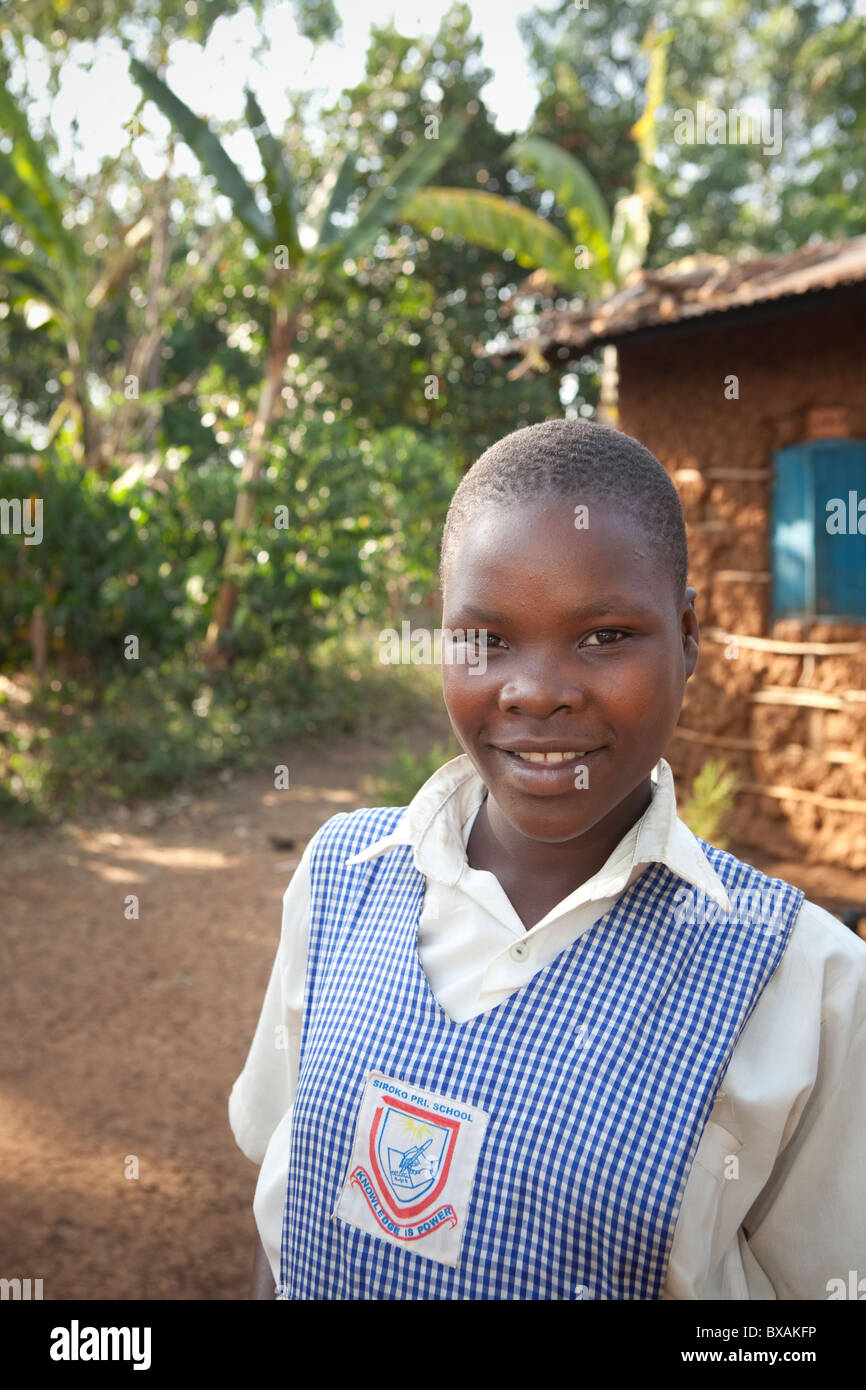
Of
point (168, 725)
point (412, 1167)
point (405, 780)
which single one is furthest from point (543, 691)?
point (168, 725)

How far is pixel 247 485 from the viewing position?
27.7ft

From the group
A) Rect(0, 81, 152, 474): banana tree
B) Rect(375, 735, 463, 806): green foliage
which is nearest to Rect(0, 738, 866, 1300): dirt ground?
Rect(375, 735, 463, 806): green foliage

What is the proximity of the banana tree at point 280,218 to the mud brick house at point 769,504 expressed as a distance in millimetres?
2221

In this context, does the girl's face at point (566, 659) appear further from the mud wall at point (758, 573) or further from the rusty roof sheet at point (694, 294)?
the mud wall at point (758, 573)

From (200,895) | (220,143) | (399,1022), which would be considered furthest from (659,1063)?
(220,143)

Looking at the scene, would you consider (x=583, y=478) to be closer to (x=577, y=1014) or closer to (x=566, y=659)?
(x=566, y=659)

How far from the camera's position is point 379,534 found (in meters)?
9.36

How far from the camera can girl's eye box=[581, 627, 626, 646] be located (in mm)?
1086

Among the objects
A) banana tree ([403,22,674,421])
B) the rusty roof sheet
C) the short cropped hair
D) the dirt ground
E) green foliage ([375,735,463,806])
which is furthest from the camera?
banana tree ([403,22,674,421])

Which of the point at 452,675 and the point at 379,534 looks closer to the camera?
the point at 452,675

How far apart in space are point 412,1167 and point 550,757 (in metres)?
0.42

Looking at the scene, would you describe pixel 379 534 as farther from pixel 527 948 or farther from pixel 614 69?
pixel 614 69

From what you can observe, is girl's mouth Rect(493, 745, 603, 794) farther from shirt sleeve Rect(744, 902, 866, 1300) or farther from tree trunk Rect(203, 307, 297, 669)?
tree trunk Rect(203, 307, 297, 669)
